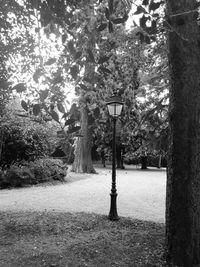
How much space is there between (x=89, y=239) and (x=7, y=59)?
128 inches

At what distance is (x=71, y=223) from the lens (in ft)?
17.6

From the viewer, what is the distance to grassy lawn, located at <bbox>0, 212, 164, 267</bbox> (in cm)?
363

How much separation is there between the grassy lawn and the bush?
16.3 ft

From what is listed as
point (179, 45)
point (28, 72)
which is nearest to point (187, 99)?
point (179, 45)

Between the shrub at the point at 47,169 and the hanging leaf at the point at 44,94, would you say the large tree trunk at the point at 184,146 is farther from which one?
the shrub at the point at 47,169

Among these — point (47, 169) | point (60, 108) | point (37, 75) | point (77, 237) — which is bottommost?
point (77, 237)

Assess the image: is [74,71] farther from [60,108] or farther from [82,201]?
[82,201]

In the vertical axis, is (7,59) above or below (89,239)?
above

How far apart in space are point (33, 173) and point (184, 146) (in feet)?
30.3

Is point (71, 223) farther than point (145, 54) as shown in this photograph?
No

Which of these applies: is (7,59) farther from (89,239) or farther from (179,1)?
(89,239)

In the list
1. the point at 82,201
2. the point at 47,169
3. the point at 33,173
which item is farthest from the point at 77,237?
the point at 47,169

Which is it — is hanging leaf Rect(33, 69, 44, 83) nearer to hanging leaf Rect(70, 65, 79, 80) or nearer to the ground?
hanging leaf Rect(70, 65, 79, 80)

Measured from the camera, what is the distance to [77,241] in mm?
4316
